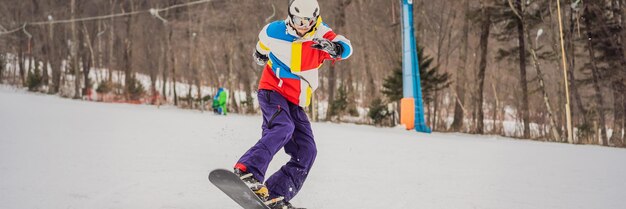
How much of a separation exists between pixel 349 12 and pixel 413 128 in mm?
11774

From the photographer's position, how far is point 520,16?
51.0 ft

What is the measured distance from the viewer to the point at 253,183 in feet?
9.95

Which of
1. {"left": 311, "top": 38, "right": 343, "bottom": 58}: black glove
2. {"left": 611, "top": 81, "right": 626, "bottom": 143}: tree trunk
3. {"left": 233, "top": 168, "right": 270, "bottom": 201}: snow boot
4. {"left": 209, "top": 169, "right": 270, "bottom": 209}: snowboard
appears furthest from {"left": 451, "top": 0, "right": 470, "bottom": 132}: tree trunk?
{"left": 209, "top": 169, "right": 270, "bottom": 209}: snowboard

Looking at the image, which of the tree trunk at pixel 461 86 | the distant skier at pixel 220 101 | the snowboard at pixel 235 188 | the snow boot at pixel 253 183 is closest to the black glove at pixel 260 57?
the snow boot at pixel 253 183

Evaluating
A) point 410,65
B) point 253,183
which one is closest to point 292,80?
point 253,183

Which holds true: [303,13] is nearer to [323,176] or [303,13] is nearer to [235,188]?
[235,188]

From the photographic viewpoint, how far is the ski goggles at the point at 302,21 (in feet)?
10.8

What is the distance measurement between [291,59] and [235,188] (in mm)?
1035

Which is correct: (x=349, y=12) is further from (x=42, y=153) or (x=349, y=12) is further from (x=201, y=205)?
(x=201, y=205)

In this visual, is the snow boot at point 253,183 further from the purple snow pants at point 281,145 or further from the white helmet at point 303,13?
the white helmet at point 303,13

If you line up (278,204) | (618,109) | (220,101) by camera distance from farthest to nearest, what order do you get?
(220,101) < (618,109) < (278,204)

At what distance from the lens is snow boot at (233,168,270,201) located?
300cm

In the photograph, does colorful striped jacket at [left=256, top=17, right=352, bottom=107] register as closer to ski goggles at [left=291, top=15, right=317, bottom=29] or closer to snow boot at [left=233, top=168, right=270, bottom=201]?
ski goggles at [left=291, top=15, right=317, bottom=29]

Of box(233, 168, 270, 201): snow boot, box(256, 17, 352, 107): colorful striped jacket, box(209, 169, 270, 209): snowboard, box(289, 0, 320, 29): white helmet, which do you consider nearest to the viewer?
box(209, 169, 270, 209): snowboard
